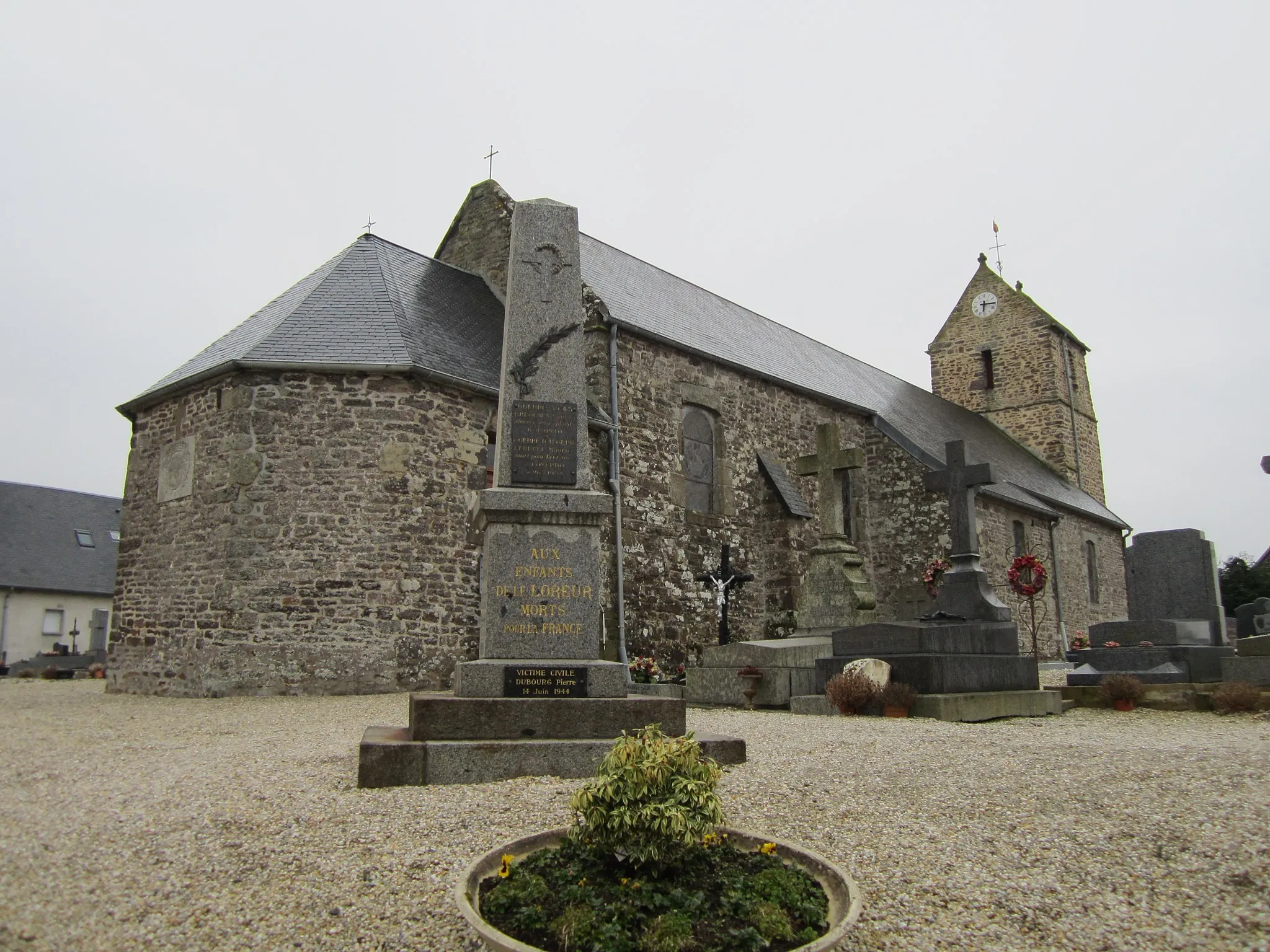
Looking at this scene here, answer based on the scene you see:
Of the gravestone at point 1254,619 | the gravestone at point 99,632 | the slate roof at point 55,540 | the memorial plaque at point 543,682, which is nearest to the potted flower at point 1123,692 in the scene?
the gravestone at point 1254,619

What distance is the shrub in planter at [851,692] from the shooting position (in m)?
8.82

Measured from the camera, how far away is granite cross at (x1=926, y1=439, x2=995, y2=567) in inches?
454

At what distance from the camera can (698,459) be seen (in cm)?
1630

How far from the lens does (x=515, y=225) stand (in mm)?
6715

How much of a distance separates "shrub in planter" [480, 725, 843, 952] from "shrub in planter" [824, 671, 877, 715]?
5.81m

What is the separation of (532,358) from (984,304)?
28688 millimetres

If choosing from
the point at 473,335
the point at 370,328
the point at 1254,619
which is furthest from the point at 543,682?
the point at 1254,619

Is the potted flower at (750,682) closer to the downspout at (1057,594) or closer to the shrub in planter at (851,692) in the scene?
the shrub in planter at (851,692)

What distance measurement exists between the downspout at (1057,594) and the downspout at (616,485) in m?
13.7

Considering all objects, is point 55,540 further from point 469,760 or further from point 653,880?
point 653,880

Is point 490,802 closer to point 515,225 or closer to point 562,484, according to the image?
point 562,484

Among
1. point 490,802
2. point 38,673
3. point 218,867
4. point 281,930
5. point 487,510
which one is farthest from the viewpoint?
point 38,673

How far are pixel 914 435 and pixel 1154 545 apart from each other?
31.3 feet

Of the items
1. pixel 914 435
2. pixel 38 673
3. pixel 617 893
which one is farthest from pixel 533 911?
pixel 38 673
